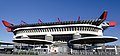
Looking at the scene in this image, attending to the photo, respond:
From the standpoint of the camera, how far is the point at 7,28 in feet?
457

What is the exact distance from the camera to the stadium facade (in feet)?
314

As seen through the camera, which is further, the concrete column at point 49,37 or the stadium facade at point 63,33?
the concrete column at point 49,37

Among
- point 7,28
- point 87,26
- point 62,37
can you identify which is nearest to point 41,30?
point 62,37

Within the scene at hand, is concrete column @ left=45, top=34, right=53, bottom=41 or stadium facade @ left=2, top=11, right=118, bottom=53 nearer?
stadium facade @ left=2, top=11, right=118, bottom=53

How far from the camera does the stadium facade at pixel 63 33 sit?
95.7 meters

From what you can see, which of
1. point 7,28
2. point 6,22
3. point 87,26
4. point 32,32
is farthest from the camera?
point 7,28

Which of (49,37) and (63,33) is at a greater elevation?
(63,33)

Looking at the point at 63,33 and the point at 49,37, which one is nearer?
the point at 63,33

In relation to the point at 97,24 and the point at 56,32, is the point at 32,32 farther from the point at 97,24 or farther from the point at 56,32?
the point at 97,24

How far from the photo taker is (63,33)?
104312 millimetres

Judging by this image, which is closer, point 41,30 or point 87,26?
point 87,26

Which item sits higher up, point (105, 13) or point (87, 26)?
point (105, 13)

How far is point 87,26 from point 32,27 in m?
38.2

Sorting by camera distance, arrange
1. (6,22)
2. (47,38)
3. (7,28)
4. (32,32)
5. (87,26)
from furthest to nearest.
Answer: (7,28)
(6,22)
(32,32)
(47,38)
(87,26)
